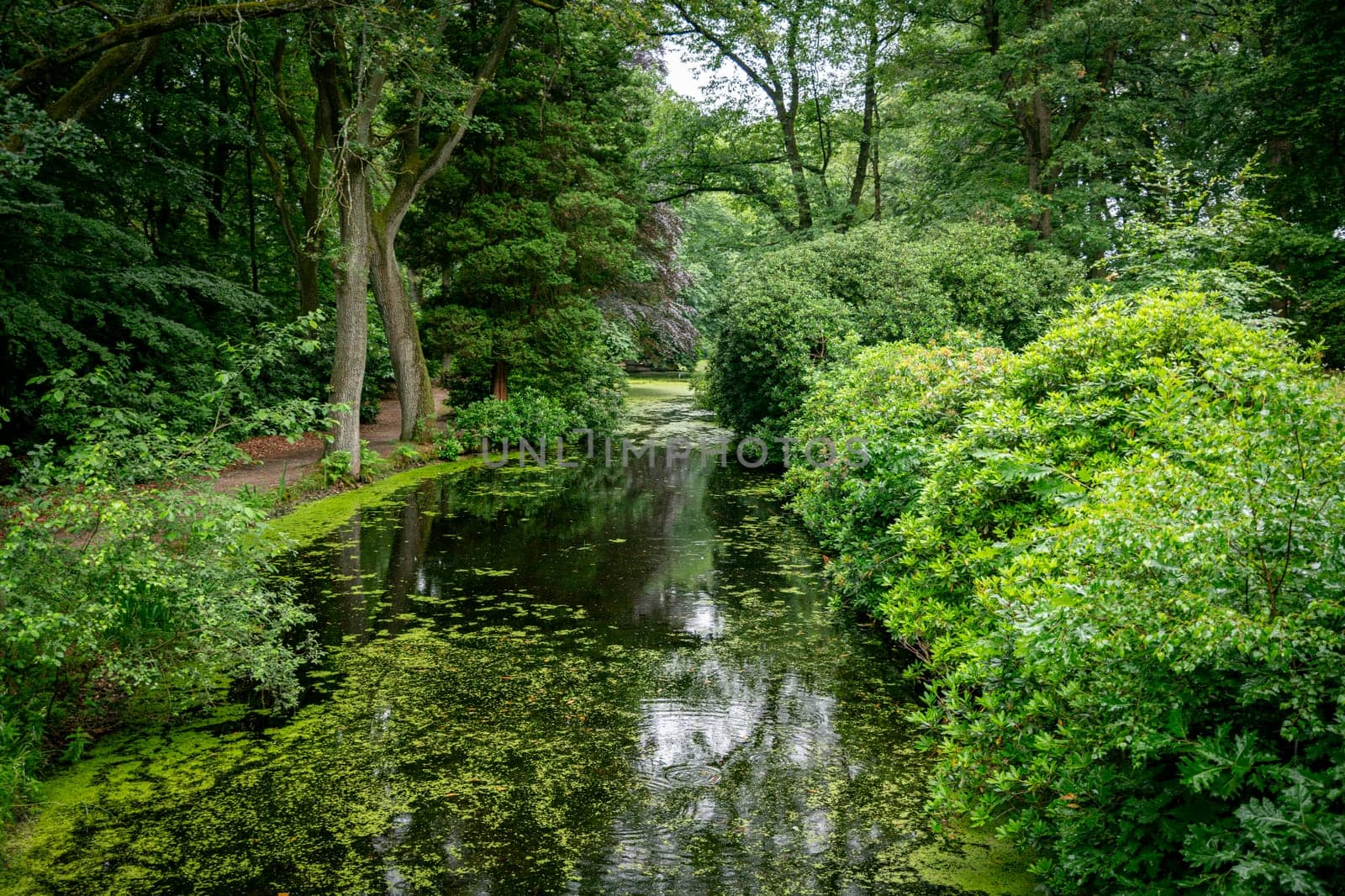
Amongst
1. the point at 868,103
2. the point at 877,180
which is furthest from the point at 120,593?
the point at 877,180

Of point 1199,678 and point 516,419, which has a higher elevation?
point 516,419

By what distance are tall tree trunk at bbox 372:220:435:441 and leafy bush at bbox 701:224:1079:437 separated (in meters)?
6.06

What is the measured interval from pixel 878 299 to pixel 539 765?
12401 mm

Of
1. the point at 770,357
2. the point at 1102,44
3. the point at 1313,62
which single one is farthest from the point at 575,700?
the point at 1102,44

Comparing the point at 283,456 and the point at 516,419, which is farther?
the point at 516,419

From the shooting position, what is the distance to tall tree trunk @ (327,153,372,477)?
12023 millimetres

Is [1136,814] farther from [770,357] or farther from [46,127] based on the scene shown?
[770,357]

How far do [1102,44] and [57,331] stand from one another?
18373mm

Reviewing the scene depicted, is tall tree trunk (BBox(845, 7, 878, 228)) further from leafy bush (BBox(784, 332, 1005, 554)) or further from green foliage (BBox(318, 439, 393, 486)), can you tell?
green foliage (BBox(318, 439, 393, 486))

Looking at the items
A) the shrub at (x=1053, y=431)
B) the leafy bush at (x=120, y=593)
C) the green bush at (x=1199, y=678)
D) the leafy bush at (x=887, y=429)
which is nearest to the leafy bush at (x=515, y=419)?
the leafy bush at (x=887, y=429)

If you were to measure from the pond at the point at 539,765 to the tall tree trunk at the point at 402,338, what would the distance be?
7.15 meters

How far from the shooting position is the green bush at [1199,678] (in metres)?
2.21

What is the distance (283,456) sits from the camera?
14.4 metres

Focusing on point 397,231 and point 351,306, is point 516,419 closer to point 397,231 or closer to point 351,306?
point 397,231
